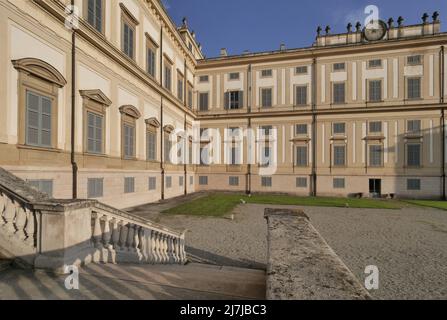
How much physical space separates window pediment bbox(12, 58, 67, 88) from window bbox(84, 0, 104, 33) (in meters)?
3.48

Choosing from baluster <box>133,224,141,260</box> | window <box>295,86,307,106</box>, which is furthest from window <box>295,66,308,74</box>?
baluster <box>133,224,141,260</box>

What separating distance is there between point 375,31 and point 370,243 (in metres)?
24.3

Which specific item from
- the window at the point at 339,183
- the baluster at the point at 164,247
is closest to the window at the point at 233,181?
the window at the point at 339,183

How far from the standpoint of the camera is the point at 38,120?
26.8 feet

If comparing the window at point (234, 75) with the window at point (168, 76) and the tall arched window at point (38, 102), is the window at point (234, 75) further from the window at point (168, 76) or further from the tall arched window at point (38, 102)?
the tall arched window at point (38, 102)

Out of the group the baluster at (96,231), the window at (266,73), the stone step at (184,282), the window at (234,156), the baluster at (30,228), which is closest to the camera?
the stone step at (184,282)

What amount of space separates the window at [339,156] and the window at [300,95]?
5635 millimetres

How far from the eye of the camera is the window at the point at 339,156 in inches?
902

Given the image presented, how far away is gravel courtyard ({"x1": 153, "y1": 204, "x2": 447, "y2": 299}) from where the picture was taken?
548 centimetres

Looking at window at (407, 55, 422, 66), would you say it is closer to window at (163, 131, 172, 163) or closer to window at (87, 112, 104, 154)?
window at (163, 131, 172, 163)

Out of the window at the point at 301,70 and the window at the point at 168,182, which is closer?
the window at the point at 168,182

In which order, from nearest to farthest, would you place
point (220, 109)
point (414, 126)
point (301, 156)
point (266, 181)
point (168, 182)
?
point (168, 182)
point (414, 126)
point (301, 156)
point (266, 181)
point (220, 109)

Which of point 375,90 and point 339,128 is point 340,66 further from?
point 339,128

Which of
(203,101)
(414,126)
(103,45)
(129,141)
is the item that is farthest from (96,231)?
(414,126)
